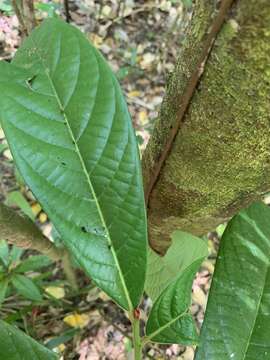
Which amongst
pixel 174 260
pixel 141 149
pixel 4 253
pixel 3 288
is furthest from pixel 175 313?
pixel 141 149

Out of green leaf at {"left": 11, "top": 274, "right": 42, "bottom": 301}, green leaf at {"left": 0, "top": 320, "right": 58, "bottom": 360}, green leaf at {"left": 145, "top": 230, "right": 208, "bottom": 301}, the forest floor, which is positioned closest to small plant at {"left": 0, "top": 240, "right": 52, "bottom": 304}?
green leaf at {"left": 11, "top": 274, "right": 42, "bottom": 301}

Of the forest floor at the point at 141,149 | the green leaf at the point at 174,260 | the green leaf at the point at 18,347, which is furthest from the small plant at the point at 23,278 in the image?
the green leaf at the point at 18,347

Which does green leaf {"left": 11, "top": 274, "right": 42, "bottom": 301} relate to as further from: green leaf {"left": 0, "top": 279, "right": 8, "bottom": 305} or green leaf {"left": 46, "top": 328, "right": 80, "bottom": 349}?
green leaf {"left": 46, "top": 328, "right": 80, "bottom": 349}

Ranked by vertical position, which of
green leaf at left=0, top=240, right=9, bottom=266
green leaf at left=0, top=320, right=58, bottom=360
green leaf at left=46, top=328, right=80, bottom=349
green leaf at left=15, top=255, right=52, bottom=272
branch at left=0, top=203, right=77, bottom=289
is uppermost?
green leaf at left=0, top=320, right=58, bottom=360

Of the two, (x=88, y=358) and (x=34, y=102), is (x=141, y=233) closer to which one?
(x=34, y=102)

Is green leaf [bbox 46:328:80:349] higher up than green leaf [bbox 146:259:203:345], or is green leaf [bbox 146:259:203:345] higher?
green leaf [bbox 146:259:203:345]

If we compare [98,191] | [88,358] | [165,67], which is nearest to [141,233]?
[98,191]

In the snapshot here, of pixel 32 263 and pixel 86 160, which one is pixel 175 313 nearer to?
pixel 86 160
